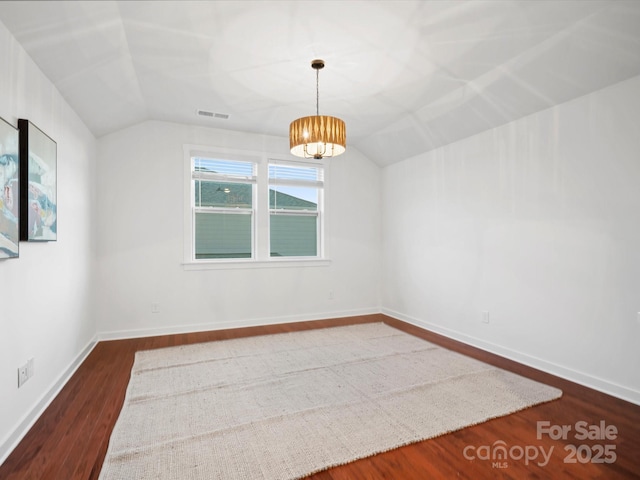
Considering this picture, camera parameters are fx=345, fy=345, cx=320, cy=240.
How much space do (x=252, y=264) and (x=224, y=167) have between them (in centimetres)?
142

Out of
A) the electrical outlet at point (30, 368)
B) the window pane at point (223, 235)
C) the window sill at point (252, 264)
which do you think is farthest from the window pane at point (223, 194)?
the electrical outlet at point (30, 368)

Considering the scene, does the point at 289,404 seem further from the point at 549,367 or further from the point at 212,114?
the point at 212,114

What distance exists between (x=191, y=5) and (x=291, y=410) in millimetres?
2804

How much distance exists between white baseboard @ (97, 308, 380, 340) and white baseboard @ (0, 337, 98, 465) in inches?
26.8

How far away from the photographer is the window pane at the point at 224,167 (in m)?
4.72

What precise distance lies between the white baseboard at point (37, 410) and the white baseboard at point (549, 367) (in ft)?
13.2

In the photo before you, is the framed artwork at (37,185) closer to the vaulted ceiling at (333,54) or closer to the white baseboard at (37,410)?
the vaulted ceiling at (333,54)

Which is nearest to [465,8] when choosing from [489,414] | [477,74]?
[477,74]

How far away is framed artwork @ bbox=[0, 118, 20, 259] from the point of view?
1.92 meters

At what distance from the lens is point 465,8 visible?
2209 mm

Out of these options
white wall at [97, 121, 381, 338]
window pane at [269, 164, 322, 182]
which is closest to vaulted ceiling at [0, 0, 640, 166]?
white wall at [97, 121, 381, 338]

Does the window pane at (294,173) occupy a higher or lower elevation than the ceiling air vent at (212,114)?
lower

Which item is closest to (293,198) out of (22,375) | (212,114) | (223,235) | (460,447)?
(223,235)

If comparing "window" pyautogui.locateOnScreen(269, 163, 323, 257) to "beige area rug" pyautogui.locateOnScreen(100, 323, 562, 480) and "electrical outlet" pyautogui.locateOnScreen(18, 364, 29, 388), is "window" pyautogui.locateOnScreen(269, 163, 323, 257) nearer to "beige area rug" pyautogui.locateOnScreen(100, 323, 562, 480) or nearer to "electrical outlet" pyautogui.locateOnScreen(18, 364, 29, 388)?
"beige area rug" pyautogui.locateOnScreen(100, 323, 562, 480)
